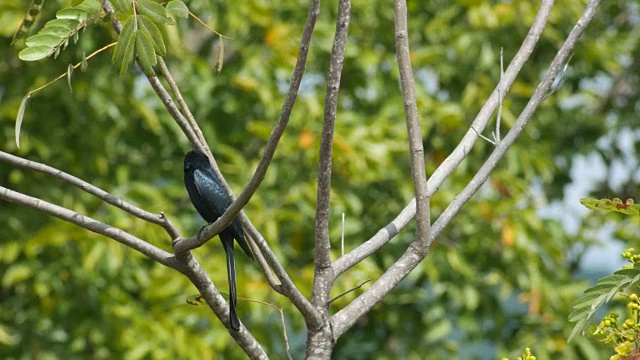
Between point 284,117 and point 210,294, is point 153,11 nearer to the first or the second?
point 284,117

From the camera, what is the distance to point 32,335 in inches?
233

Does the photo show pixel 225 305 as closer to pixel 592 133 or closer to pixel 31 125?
pixel 31 125

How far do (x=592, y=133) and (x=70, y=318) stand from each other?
4.32 metres

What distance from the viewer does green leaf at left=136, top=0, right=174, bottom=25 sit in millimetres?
2195

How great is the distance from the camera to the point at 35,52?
2.26 meters

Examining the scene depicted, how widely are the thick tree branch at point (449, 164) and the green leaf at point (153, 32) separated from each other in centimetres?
65

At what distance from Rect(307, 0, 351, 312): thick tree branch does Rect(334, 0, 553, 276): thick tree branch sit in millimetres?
77

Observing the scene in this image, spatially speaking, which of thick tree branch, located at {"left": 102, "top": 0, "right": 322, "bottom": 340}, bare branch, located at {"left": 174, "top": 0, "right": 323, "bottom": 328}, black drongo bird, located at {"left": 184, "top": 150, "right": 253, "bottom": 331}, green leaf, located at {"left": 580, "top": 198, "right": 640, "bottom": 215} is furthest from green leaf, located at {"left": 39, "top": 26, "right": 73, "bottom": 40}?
green leaf, located at {"left": 580, "top": 198, "right": 640, "bottom": 215}

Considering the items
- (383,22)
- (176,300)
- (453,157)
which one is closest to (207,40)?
(383,22)

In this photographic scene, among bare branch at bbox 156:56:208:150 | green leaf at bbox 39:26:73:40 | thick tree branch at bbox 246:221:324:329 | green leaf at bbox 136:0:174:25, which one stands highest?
green leaf at bbox 39:26:73:40

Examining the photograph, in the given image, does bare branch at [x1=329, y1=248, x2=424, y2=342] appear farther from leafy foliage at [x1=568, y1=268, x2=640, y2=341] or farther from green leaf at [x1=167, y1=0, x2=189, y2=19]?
green leaf at [x1=167, y1=0, x2=189, y2=19]

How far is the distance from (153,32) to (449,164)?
2.85 feet

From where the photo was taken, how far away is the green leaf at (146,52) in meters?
2.13

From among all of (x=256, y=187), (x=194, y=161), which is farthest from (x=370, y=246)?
(x=194, y=161)
